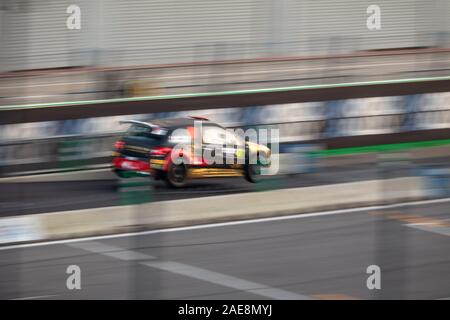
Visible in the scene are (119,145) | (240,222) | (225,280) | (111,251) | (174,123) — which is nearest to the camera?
(225,280)

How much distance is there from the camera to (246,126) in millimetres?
21547

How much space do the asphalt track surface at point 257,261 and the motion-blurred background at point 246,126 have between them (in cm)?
4

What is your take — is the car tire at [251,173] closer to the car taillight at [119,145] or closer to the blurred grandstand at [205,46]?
the car taillight at [119,145]

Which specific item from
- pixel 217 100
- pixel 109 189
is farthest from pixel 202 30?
pixel 109 189

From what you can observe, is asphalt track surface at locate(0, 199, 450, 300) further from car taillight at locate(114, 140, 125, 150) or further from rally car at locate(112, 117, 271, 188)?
car taillight at locate(114, 140, 125, 150)

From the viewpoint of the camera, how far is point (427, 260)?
40.9 ft

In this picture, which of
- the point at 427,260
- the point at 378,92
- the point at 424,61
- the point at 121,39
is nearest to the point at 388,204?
the point at 427,260

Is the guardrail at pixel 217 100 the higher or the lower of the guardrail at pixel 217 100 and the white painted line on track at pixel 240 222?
the higher

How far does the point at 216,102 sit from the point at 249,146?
121 inches

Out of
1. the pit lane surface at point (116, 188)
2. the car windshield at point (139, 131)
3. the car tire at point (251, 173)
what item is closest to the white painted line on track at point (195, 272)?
the pit lane surface at point (116, 188)

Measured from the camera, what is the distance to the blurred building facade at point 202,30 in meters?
29.8

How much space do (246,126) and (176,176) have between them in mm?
3886

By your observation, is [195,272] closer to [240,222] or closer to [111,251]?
[111,251]

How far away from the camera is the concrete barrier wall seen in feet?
A: 46.5
